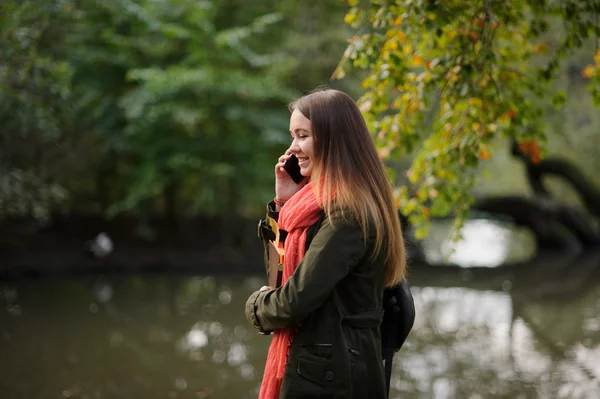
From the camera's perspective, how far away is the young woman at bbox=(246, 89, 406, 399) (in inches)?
93.4

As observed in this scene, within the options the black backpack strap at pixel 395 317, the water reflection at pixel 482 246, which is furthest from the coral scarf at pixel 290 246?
the water reflection at pixel 482 246

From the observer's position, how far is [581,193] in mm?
18953

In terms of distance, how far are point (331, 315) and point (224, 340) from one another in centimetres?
646

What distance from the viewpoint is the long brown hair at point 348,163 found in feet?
8.11

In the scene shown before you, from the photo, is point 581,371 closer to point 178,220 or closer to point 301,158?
point 301,158

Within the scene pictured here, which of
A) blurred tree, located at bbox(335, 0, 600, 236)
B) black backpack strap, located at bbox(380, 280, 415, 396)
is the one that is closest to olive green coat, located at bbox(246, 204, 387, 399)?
black backpack strap, located at bbox(380, 280, 415, 396)

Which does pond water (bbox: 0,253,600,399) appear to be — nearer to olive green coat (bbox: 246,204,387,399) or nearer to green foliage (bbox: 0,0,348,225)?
green foliage (bbox: 0,0,348,225)

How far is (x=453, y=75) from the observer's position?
459cm

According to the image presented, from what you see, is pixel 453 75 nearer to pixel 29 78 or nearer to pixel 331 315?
pixel 331 315

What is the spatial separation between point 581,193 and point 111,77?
39.8 feet

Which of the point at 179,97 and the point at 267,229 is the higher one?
the point at 179,97

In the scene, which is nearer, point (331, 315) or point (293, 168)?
point (331, 315)


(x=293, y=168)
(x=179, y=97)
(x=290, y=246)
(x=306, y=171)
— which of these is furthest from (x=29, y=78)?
(x=179, y=97)

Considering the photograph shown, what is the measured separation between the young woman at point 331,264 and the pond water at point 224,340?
12.8ft
